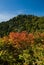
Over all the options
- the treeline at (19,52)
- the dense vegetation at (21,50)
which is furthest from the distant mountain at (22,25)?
the treeline at (19,52)

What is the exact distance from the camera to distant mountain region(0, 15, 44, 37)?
7781 centimetres

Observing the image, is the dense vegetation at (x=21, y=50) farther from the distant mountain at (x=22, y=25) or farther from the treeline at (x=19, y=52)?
the distant mountain at (x=22, y=25)

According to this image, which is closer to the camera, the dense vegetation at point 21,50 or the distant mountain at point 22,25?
the dense vegetation at point 21,50

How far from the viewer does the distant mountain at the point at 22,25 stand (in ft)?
255

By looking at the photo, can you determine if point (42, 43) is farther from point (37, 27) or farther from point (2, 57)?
point (37, 27)

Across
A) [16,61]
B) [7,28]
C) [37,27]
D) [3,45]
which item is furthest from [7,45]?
[7,28]

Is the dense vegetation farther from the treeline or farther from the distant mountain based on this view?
the distant mountain

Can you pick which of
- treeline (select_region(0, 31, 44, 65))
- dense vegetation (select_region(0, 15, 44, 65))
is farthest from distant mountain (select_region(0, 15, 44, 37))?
treeline (select_region(0, 31, 44, 65))

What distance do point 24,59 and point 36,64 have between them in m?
2.23

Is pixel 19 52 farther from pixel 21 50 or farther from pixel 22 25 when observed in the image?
pixel 22 25

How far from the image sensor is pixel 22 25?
290 feet

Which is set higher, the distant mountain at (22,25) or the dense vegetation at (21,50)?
the dense vegetation at (21,50)

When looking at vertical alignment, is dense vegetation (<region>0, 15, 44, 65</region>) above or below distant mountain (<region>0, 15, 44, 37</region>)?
above

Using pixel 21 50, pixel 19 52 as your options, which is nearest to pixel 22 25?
pixel 21 50
